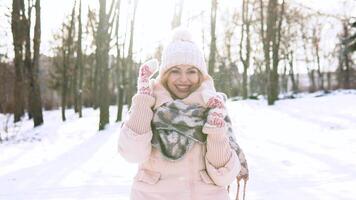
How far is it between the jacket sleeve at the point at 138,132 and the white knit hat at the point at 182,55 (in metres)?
0.28

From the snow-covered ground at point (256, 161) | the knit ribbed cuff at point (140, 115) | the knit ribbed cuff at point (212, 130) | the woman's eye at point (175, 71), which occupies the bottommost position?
the snow-covered ground at point (256, 161)

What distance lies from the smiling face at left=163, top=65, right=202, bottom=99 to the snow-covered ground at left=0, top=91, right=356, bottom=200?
3781mm

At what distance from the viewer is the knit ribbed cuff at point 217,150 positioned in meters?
2.46

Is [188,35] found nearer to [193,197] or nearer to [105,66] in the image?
[193,197]

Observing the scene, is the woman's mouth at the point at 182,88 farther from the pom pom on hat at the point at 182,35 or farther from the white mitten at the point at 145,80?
the pom pom on hat at the point at 182,35

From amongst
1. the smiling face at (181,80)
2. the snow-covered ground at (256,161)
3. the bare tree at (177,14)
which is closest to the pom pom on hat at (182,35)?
the smiling face at (181,80)

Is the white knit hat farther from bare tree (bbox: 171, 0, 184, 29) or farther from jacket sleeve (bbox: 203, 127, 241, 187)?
bare tree (bbox: 171, 0, 184, 29)

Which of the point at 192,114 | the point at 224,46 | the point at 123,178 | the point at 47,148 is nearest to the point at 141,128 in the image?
the point at 192,114

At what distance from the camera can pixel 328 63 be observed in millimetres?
62469

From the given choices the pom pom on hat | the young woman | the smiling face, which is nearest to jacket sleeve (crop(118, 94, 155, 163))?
the young woman

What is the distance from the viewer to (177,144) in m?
2.46

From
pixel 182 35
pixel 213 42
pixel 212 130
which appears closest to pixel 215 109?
pixel 212 130

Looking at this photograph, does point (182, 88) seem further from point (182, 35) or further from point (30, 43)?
point (30, 43)

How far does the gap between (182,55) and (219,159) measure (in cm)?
61
